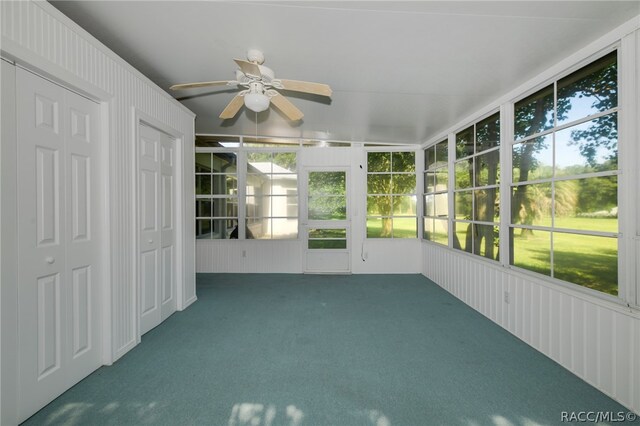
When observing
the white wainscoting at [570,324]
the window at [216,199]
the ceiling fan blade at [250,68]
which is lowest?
the white wainscoting at [570,324]

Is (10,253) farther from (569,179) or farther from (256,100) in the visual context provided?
(569,179)

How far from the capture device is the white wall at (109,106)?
158 cm

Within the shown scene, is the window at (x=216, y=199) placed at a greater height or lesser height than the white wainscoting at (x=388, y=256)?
greater

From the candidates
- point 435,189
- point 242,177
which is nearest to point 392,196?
point 435,189

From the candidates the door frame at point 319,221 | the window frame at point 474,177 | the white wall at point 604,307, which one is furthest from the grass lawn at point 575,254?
the door frame at point 319,221

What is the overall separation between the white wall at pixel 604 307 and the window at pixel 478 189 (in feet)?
1.72

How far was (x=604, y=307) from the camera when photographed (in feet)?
6.33

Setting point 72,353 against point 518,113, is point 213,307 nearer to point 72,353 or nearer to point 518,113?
point 72,353

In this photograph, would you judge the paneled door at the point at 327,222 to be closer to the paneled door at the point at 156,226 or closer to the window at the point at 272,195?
the window at the point at 272,195

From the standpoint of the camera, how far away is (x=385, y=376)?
2.12m

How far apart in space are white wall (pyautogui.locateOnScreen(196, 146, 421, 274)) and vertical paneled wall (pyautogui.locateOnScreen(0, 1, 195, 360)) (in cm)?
292

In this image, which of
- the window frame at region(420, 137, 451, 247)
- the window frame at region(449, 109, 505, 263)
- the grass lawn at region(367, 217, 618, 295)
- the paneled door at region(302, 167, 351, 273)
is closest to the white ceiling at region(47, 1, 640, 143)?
the window frame at region(449, 109, 505, 263)

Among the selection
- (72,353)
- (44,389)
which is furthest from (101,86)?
(44,389)

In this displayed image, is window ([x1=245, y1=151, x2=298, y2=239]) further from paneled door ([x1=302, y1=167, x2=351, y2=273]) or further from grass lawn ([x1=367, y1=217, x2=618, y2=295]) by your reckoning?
grass lawn ([x1=367, y1=217, x2=618, y2=295])
